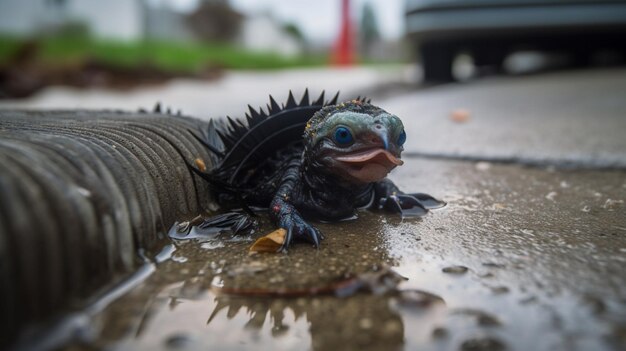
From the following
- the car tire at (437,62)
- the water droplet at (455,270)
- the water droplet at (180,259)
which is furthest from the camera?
the car tire at (437,62)

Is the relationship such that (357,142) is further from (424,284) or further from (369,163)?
(424,284)

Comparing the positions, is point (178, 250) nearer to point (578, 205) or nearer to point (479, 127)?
point (578, 205)

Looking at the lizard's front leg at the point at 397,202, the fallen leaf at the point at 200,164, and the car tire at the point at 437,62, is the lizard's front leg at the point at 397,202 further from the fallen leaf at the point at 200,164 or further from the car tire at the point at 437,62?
the car tire at the point at 437,62

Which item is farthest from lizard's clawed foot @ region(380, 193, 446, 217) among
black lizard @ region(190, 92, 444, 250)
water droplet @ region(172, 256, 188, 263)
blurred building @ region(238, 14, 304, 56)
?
blurred building @ region(238, 14, 304, 56)

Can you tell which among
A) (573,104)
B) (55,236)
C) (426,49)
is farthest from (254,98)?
(55,236)

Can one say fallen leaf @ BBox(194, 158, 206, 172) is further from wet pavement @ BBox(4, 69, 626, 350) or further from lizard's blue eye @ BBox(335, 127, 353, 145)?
lizard's blue eye @ BBox(335, 127, 353, 145)

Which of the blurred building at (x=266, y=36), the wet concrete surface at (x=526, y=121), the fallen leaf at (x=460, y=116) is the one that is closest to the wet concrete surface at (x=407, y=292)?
the wet concrete surface at (x=526, y=121)
